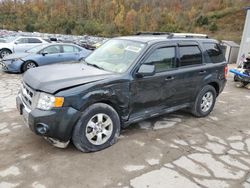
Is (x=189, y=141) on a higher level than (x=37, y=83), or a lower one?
lower

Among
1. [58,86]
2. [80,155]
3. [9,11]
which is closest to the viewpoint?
[58,86]

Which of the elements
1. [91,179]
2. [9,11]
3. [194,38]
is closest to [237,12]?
[194,38]

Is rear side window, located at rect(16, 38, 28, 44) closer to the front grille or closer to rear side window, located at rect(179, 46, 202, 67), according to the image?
the front grille

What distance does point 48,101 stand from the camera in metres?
3.22

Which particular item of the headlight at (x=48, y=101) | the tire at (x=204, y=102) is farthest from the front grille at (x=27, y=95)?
the tire at (x=204, y=102)

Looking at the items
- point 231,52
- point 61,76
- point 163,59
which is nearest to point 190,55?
point 163,59

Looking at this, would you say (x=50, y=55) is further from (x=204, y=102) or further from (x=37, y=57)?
(x=204, y=102)

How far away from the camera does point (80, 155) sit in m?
3.49

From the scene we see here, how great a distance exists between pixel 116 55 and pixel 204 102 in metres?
2.27

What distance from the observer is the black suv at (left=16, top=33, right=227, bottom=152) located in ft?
10.7

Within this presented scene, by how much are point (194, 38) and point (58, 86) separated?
9.97 feet

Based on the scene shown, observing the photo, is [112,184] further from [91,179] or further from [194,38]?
[194,38]

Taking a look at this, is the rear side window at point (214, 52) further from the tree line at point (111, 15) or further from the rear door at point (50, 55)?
the tree line at point (111, 15)

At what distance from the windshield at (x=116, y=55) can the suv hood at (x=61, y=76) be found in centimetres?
24
